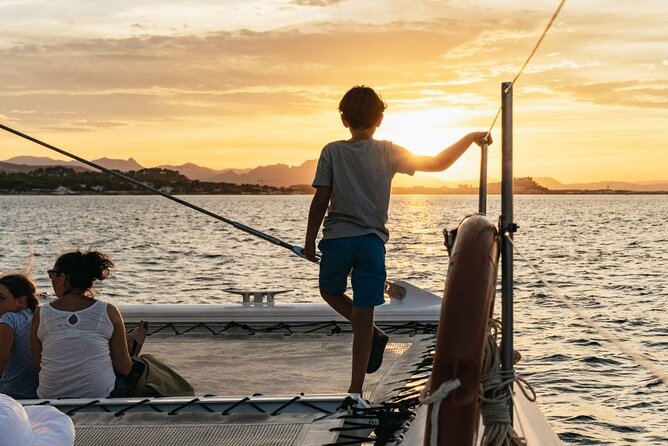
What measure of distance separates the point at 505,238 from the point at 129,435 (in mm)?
2484

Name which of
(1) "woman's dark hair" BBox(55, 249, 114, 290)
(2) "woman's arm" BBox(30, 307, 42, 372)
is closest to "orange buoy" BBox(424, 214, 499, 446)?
(1) "woman's dark hair" BBox(55, 249, 114, 290)

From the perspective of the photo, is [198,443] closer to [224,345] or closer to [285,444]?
[285,444]

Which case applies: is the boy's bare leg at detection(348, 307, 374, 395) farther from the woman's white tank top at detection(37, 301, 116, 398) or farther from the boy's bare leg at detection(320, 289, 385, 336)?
the woman's white tank top at detection(37, 301, 116, 398)

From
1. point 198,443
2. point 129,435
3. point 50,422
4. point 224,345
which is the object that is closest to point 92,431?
point 129,435

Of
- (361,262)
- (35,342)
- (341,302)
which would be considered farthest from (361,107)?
(35,342)

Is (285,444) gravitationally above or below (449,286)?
below

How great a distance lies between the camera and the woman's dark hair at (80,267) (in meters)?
5.71

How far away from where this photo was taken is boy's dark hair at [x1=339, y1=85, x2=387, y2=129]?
5711mm

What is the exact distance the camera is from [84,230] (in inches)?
3088

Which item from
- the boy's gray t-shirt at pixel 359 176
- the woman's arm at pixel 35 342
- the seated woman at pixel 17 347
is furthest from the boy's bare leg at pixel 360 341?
the seated woman at pixel 17 347

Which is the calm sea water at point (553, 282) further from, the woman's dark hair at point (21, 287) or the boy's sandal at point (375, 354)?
the boy's sandal at point (375, 354)

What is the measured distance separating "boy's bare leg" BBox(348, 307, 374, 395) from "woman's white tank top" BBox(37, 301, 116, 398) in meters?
1.46

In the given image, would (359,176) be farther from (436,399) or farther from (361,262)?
(436,399)

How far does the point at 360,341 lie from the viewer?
5.94 meters
